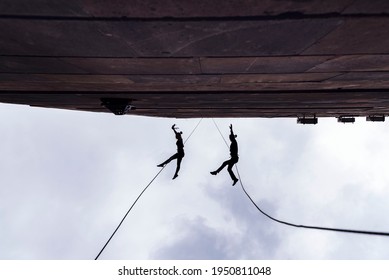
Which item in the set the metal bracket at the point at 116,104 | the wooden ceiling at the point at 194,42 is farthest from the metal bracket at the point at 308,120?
the metal bracket at the point at 116,104

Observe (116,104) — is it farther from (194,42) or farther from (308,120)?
(308,120)

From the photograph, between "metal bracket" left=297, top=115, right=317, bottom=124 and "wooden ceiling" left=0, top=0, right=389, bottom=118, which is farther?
"metal bracket" left=297, top=115, right=317, bottom=124

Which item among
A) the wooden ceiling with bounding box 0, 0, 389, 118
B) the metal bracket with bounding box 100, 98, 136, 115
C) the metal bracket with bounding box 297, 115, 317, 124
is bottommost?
the wooden ceiling with bounding box 0, 0, 389, 118

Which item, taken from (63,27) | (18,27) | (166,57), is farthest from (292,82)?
(18,27)

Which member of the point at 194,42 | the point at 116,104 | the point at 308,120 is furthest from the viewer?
the point at 308,120

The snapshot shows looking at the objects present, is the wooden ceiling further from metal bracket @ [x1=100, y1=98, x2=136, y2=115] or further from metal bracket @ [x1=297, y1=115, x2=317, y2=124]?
metal bracket @ [x1=297, y1=115, x2=317, y2=124]

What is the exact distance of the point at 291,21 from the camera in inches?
83.2

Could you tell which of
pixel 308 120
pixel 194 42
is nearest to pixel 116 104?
Result: pixel 194 42

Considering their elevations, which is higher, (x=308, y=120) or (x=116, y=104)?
(x=308, y=120)

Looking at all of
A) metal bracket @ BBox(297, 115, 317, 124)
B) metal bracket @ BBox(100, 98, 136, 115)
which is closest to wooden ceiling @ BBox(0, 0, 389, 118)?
metal bracket @ BBox(100, 98, 136, 115)

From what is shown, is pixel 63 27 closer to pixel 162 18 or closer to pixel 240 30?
pixel 162 18

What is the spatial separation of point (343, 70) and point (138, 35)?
106 inches

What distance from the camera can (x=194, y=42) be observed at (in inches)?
100

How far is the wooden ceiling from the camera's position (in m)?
1.96
